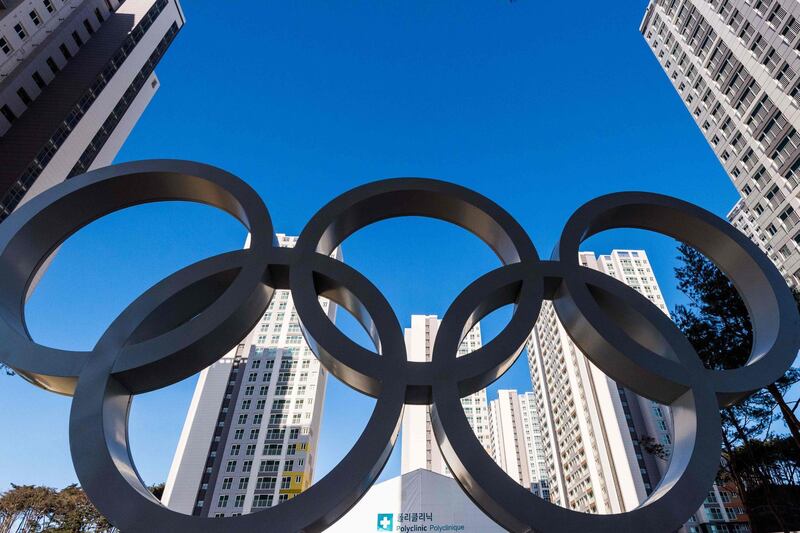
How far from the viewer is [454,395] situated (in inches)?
219

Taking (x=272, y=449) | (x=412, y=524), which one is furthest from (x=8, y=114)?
(x=272, y=449)

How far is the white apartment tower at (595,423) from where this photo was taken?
44250 millimetres

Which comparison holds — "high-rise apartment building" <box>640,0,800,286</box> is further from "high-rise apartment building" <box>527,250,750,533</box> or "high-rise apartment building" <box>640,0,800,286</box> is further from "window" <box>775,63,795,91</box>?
"high-rise apartment building" <box>527,250,750,533</box>

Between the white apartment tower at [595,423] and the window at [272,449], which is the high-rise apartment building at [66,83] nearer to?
the window at [272,449]

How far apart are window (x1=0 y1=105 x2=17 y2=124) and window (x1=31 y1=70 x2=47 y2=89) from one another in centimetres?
259

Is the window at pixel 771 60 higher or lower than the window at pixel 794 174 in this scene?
higher

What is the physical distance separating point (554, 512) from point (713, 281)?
13686mm

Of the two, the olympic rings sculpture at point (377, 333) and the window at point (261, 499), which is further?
the window at point (261, 499)

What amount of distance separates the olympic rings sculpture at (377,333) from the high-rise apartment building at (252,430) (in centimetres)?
3454

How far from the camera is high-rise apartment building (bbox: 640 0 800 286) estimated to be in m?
28.1

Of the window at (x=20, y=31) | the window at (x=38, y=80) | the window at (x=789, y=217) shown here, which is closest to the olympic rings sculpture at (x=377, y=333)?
the window at (x=20, y=31)

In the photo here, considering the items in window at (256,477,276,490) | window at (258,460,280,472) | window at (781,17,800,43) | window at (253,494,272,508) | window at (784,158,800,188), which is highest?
window at (781,17,800,43)

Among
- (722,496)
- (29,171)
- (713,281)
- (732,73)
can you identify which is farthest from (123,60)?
(722,496)

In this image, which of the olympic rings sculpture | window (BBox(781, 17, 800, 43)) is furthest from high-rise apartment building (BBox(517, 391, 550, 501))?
the olympic rings sculpture
